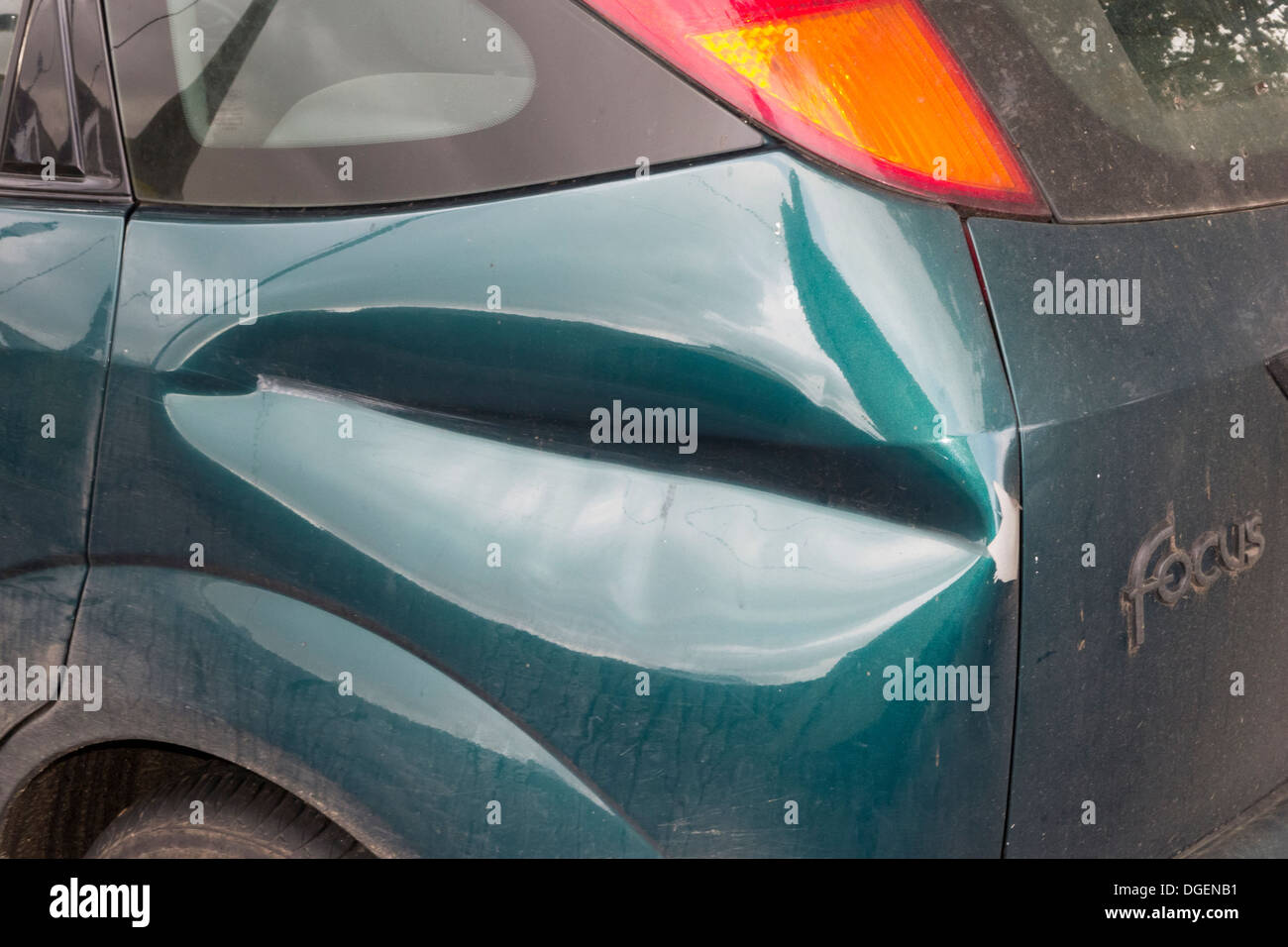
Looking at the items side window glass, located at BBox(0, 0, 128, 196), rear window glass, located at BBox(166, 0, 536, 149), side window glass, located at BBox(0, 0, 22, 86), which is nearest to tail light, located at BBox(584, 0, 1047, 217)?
rear window glass, located at BBox(166, 0, 536, 149)

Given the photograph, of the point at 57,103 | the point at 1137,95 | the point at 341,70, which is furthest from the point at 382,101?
the point at 1137,95

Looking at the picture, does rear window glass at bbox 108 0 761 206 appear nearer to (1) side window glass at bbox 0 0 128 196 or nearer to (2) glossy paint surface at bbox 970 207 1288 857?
(1) side window glass at bbox 0 0 128 196

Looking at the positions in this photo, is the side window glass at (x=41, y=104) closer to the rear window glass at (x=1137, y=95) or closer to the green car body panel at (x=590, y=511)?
the green car body panel at (x=590, y=511)

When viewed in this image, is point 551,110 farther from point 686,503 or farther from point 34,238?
point 34,238

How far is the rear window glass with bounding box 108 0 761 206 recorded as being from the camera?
54.1 inches

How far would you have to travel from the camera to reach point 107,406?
→ 1545mm

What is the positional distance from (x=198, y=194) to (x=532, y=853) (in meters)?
0.96

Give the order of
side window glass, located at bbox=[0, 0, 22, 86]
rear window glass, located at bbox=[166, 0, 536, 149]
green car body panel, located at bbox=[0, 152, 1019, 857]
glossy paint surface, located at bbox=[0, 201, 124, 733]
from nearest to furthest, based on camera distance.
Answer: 1. green car body panel, located at bbox=[0, 152, 1019, 857]
2. rear window glass, located at bbox=[166, 0, 536, 149]
3. glossy paint surface, located at bbox=[0, 201, 124, 733]
4. side window glass, located at bbox=[0, 0, 22, 86]

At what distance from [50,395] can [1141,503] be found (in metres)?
1.41

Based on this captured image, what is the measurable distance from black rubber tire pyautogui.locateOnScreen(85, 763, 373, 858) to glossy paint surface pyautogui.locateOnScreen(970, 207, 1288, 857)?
93 centimetres

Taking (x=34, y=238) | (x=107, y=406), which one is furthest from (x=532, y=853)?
(x=34, y=238)

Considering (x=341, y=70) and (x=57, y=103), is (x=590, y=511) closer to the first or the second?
(x=341, y=70)

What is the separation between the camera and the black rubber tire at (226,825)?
1608 millimetres

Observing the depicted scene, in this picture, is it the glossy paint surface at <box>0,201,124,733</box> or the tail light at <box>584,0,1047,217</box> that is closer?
the tail light at <box>584,0,1047,217</box>
